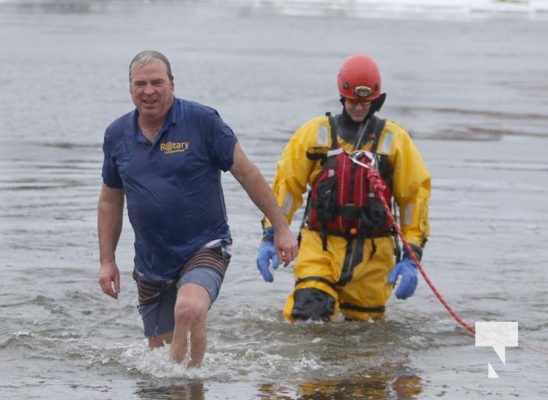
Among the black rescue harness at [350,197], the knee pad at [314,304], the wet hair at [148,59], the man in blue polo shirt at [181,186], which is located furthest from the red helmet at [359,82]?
the wet hair at [148,59]

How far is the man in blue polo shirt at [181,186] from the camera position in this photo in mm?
6805

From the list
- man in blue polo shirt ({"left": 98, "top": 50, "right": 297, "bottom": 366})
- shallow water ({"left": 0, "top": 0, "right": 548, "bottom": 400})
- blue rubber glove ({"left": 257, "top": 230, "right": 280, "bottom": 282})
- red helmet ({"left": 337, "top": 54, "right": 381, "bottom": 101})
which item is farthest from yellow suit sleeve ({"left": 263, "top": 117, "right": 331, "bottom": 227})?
man in blue polo shirt ({"left": 98, "top": 50, "right": 297, "bottom": 366})

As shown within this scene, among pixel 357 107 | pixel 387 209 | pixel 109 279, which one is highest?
pixel 357 107

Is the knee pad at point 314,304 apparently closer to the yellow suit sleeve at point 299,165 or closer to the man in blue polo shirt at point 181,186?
the yellow suit sleeve at point 299,165

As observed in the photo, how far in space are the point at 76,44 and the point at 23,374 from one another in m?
29.8

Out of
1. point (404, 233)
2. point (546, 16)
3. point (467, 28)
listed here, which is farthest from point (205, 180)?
point (546, 16)

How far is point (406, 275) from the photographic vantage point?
7953 millimetres

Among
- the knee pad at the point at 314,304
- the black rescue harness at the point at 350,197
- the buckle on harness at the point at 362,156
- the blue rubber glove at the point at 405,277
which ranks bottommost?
the knee pad at the point at 314,304

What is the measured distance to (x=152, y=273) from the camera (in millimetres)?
7148

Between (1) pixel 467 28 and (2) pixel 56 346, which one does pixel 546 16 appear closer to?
(1) pixel 467 28

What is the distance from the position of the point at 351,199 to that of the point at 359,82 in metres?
0.68

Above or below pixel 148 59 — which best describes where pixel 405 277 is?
below

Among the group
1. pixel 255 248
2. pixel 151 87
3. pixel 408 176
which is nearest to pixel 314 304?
pixel 408 176

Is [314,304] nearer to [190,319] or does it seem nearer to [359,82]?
[359,82]
